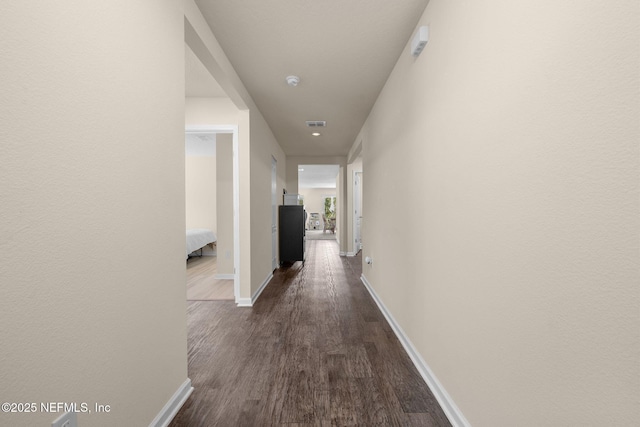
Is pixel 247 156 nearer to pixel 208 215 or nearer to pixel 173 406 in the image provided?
pixel 173 406

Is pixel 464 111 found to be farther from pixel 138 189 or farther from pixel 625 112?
pixel 138 189

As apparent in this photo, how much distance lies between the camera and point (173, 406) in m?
1.47

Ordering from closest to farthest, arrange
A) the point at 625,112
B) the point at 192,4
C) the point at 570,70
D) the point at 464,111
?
the point at 625,112, the point at 570,70, the point at 464,111, the point at 192,4

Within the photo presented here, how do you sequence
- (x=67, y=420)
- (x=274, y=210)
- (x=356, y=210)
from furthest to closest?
(x=356, y=210), (x=274, y=210), (x=67, y=420)

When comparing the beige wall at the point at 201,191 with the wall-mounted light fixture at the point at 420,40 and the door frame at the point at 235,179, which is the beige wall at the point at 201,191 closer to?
the door frame at the point at 235,179

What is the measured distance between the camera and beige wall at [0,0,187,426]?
2.33 ft

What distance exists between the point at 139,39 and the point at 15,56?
0.61 metres

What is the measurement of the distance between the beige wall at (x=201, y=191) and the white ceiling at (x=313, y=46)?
4.41 metres

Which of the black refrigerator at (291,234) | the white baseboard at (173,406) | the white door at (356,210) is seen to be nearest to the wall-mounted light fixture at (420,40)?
the white baseboard at (173,406)

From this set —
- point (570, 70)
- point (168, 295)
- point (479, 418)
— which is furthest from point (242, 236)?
point (570, 70)

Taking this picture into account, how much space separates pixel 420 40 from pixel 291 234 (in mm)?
4262

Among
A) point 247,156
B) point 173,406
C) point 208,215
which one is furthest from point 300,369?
point 208,215

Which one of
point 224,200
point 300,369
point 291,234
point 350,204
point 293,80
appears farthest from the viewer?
point 350,204

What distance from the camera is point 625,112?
0.64 meters
